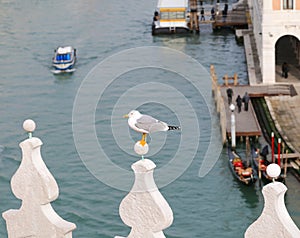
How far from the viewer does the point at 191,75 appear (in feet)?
173

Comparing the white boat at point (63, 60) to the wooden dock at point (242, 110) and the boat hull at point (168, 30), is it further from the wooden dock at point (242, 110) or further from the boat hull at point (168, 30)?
the wooden dock at point (242, 110)

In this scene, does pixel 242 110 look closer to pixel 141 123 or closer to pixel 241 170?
pixel 241 170

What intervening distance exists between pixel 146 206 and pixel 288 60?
1725 inches

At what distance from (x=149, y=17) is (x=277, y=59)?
2139 cm

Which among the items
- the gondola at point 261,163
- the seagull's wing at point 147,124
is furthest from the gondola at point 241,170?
the seagull's wing at point 147,124

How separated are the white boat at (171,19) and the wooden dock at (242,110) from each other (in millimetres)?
18085

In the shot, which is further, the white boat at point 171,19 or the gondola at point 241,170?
the white boat at point 171,19

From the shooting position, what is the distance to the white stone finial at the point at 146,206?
402 inches

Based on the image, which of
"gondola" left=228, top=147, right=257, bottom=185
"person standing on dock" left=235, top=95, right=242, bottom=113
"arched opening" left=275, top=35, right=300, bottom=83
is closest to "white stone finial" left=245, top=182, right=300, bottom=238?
"gondola" left=228, top=147, right=257, bottom=185

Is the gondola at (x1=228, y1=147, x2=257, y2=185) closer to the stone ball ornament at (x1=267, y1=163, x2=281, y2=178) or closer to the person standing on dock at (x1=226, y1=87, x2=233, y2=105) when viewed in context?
the person standing on dock at (x1=226, y1=87, x2=233, y2=105)

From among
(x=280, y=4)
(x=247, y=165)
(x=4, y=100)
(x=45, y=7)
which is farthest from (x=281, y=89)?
(x=45, y=7)

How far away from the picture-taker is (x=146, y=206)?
33.8 feet

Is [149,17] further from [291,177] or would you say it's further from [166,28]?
[291,177]

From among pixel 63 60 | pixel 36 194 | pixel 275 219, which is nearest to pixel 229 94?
pixel 63 60
